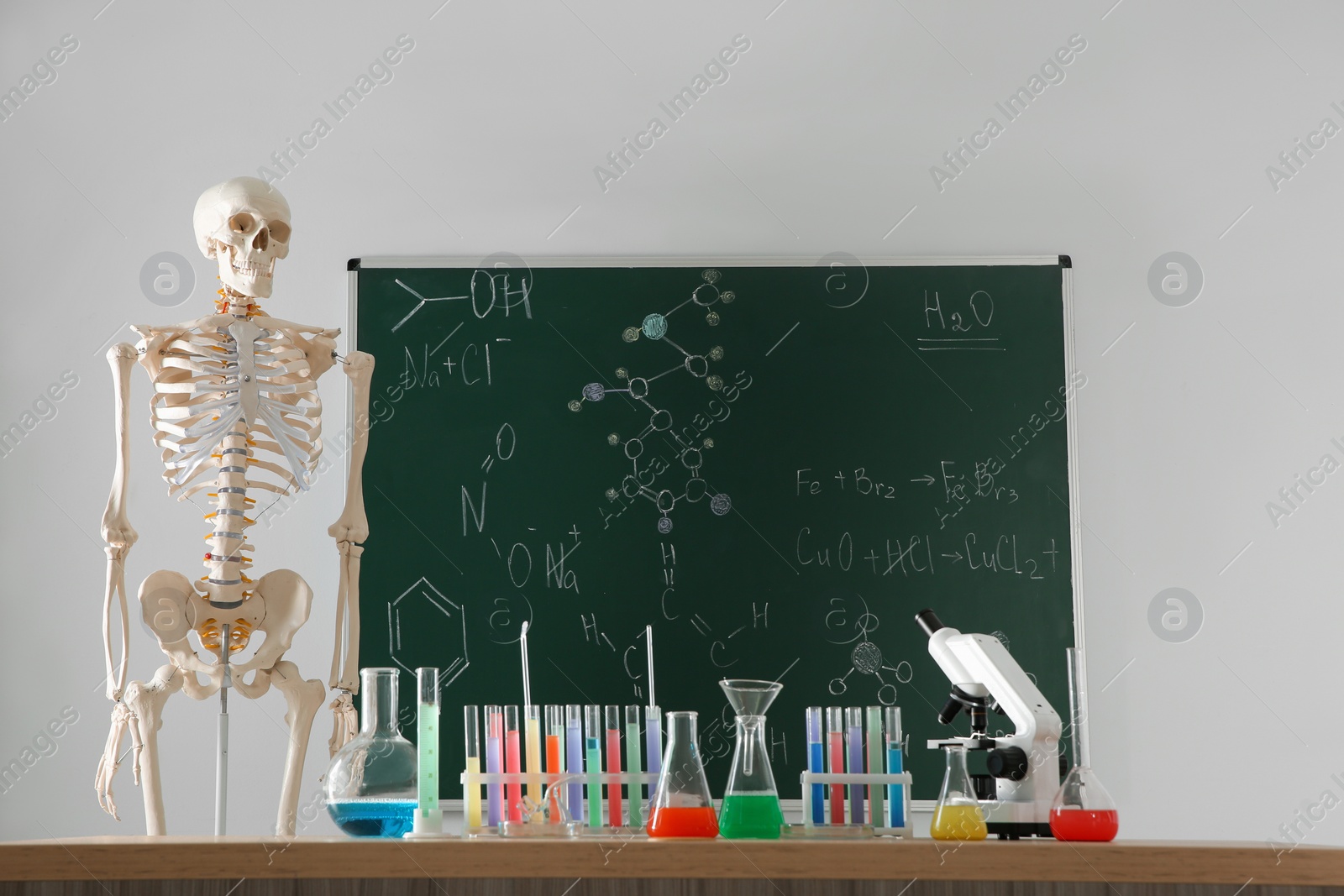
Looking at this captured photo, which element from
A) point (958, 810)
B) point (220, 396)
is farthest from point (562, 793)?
point (220, 396)

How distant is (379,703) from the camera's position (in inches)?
67.9

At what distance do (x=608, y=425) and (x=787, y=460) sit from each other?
20.4 inches

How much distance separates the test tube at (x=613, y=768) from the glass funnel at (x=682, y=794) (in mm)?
63

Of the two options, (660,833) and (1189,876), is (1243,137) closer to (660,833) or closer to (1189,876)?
(1189,876)

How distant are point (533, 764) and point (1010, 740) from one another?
0.73 meters

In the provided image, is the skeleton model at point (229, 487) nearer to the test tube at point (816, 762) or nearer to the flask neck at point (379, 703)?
the flask neck at point (379, 703)

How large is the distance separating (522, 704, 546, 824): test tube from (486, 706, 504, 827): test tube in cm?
4

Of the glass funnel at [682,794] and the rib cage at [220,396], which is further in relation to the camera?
the rib cage at [220,396]

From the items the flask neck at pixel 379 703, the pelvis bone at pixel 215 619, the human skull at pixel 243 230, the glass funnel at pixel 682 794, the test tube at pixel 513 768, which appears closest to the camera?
the glass funnel at pixel 682 794

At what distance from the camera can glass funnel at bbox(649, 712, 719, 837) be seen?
1.51 meters

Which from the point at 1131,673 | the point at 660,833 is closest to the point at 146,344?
the point at 660,833

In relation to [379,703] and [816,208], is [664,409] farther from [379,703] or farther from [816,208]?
[379,703]

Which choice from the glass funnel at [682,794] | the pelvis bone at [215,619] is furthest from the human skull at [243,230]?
the glass funnel at [682,794]

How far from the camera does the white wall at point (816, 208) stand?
10.3 feet
